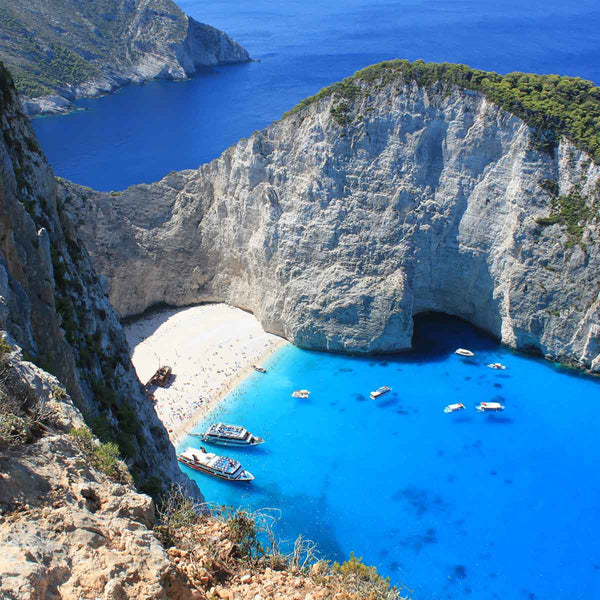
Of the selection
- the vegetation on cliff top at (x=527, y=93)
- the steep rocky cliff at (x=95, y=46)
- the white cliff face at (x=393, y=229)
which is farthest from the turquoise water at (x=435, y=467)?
the steep rocky cliff at (x=95, y=46)

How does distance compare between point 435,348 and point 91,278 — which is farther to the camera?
point 435,348

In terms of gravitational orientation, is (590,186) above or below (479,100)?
below

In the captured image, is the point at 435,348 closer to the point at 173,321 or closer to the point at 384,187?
the point at 384,187

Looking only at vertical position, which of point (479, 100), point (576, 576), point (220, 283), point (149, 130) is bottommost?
point (576, 576)

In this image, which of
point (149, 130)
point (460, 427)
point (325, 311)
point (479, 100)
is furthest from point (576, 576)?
point (149, 130)

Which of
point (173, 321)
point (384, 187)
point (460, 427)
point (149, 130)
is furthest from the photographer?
point (149, 130)

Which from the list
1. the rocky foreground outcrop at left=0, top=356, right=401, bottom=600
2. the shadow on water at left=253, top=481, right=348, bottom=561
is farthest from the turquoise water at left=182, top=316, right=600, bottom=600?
the rocky foreground outcrop at left=0, top=356, right=401, bottom=600

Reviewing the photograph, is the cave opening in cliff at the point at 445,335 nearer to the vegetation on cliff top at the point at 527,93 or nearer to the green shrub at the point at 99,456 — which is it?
the vegetation on cliff top at the point at 527,93
